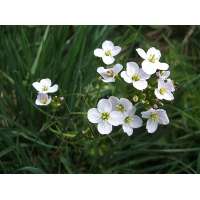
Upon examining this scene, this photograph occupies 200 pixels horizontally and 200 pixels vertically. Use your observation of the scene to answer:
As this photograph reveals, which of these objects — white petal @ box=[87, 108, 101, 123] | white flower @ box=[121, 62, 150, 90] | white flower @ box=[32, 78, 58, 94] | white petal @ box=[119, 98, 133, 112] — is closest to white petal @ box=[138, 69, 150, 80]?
white flower @ box=[121, 62, 150, 90]

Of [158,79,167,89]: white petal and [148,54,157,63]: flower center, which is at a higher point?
[148,54,157,63]: flower center

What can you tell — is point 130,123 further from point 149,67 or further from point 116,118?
point 149,67

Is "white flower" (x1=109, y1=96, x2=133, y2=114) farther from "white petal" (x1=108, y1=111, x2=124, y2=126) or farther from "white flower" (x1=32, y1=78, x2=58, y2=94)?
"white flower" (x1=32, y1=78, x2=58, y2=94)

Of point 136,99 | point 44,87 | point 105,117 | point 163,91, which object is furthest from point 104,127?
point 44,87

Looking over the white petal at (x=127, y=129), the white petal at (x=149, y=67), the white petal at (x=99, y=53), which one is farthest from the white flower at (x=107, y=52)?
the white petal at (x=127, y=129)

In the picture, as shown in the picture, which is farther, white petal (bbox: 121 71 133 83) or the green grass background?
the green grass background

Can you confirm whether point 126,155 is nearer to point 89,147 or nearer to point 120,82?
point 89,147

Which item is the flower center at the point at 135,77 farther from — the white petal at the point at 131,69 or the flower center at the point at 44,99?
the flower center at the point at 44,99

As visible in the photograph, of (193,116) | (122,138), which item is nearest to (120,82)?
(122,138)
